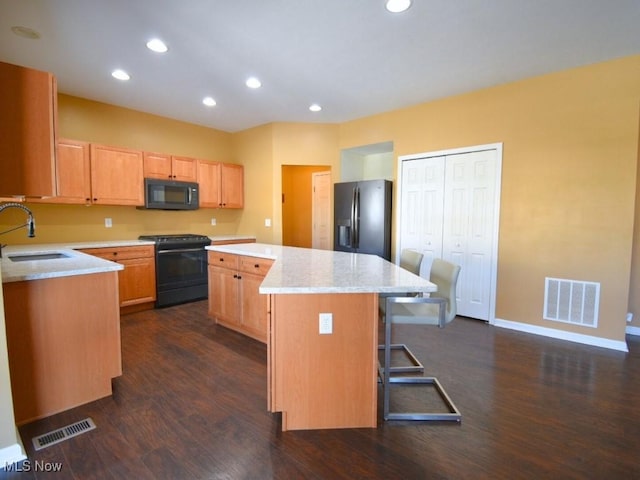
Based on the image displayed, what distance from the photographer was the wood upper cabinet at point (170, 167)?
4.40 meters

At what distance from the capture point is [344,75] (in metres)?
3.37

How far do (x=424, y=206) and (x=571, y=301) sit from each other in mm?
1913

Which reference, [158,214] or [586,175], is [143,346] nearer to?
[158,214]

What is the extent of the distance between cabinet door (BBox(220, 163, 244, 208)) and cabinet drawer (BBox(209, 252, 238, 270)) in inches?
80.2

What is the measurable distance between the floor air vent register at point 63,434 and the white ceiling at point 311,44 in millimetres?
2861

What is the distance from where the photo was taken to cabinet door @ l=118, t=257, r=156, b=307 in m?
3.92

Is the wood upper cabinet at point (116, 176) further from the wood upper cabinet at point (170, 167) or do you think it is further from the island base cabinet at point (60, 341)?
the island base cabinet at point (60, 341)

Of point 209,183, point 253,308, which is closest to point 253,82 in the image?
point 209,183

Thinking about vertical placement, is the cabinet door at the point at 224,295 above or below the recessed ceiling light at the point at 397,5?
below

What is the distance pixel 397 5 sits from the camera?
86.7 inches

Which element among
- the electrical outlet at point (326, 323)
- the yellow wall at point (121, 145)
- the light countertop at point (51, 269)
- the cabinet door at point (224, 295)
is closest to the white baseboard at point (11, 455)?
the light countertop at point (51, 269)

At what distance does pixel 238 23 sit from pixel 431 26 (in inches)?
60.6

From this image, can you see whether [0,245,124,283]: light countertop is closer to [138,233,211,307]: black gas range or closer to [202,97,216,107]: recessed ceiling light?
[138,233,211,307]: black gas range
